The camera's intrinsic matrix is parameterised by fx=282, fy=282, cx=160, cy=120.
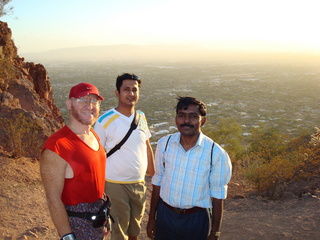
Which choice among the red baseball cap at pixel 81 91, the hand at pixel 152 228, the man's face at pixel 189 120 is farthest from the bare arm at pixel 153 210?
the red baseball cap at pixel 81 91

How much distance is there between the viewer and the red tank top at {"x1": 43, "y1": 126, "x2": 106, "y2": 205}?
201 cm

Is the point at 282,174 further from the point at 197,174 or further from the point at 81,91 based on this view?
the point at 81,91

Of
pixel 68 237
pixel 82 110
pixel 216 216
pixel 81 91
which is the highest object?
pixel 81 91

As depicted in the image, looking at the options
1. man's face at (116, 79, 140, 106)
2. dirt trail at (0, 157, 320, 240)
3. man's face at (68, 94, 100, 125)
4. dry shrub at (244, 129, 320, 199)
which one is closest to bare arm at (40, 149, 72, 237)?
man's face at (68, 94, 100, 125)

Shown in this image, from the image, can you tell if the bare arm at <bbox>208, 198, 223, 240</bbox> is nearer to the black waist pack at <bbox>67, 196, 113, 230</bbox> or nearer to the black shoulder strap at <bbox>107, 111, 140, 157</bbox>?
the black waist pack at <bbox>67, 196, 113, 230</bbox>

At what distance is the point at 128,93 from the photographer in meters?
3.34

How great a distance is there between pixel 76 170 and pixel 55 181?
0.16 m

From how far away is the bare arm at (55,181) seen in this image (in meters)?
1.96

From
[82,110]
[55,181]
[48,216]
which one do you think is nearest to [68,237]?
[55,181]

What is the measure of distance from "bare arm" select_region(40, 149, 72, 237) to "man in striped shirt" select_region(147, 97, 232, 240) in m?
0.98

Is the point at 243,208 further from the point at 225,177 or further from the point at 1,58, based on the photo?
the point at 1,58

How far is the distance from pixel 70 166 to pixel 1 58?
9.08 m

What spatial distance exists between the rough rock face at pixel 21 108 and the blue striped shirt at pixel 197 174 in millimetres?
5722

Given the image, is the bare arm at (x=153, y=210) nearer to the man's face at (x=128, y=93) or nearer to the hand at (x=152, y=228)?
the hand at (x=152, y=228)
